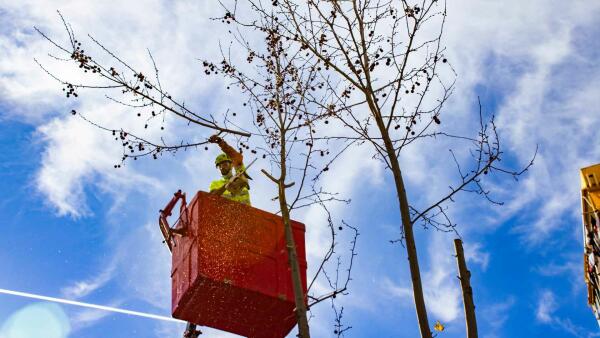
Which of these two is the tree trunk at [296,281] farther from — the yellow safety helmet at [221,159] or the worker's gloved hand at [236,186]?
the yellow safety helmet at [221,159]

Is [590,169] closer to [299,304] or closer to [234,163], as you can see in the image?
[234,163]

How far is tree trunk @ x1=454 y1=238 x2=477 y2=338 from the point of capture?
4512mm

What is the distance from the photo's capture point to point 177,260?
8.42 m

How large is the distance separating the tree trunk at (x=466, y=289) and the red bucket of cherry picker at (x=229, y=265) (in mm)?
3421

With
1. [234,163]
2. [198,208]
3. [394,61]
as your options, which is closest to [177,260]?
[198,208]

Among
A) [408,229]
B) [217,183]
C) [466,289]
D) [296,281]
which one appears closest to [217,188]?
[217,183]

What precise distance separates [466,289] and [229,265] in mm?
3617

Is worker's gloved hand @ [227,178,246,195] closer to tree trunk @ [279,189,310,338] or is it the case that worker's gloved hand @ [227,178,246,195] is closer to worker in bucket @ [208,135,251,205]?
worker in bucket @ [208,135,251,205]

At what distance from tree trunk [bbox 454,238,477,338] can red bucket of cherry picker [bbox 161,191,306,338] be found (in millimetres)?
3421

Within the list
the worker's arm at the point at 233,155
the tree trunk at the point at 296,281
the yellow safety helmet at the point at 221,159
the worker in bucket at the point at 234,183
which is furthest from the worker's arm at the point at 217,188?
the tree trunk at the point at 296,281

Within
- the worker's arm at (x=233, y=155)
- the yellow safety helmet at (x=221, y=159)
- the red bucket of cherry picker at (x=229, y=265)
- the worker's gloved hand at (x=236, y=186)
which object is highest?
the yellow safety helmet at (x=221, y=159)

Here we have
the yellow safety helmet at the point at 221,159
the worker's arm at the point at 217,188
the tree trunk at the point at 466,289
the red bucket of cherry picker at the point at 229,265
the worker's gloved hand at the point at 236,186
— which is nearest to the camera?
the tree trunk at the point at 466,289

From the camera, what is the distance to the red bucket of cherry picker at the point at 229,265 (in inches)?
306

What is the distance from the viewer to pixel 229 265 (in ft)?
25.6
